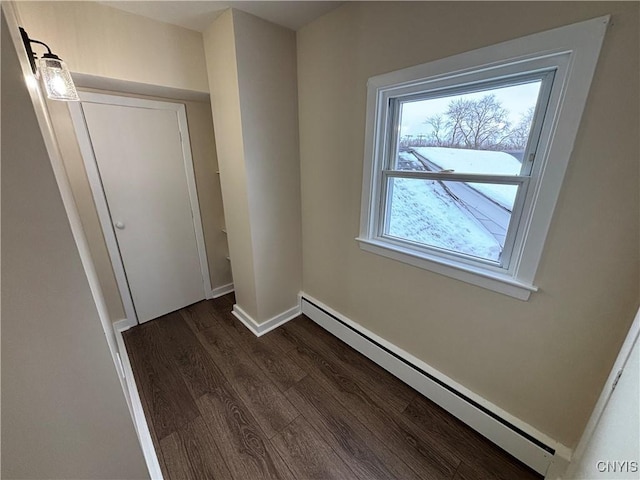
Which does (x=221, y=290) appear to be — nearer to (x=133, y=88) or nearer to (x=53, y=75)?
(x=133, y=88)

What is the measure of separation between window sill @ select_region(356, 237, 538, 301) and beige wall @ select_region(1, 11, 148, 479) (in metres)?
1.46

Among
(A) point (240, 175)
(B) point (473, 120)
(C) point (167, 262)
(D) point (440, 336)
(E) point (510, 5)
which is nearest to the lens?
(E) point (510, 5)

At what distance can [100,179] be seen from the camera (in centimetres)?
198

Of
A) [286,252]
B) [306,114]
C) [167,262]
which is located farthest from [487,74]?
[167,262]

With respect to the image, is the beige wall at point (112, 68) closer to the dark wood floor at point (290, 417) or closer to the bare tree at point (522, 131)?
the dark wood floor at point (290, 417)

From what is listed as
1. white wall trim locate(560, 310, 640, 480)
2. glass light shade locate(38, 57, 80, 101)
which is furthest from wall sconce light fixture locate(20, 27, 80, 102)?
white wall trim locate(560, 310, 640, 480)

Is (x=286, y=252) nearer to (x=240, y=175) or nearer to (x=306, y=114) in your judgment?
(x=240, y=175)

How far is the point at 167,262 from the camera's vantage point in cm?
245

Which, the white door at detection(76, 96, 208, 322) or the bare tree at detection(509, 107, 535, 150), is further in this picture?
the white door at detection(76, 96, 208, 322)

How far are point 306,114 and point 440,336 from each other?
5.94ft

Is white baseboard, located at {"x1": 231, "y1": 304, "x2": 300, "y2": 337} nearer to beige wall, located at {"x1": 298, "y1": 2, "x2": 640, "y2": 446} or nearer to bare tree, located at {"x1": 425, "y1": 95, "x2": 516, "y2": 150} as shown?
beige wall, located at {"x1": 298, "y1": 2, "x2": 640, "y2": 446}

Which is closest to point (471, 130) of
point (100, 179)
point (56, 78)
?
point (56, 78)

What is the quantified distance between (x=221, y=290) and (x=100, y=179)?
1499 millimetres

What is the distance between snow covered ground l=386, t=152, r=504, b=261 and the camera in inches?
54.2
